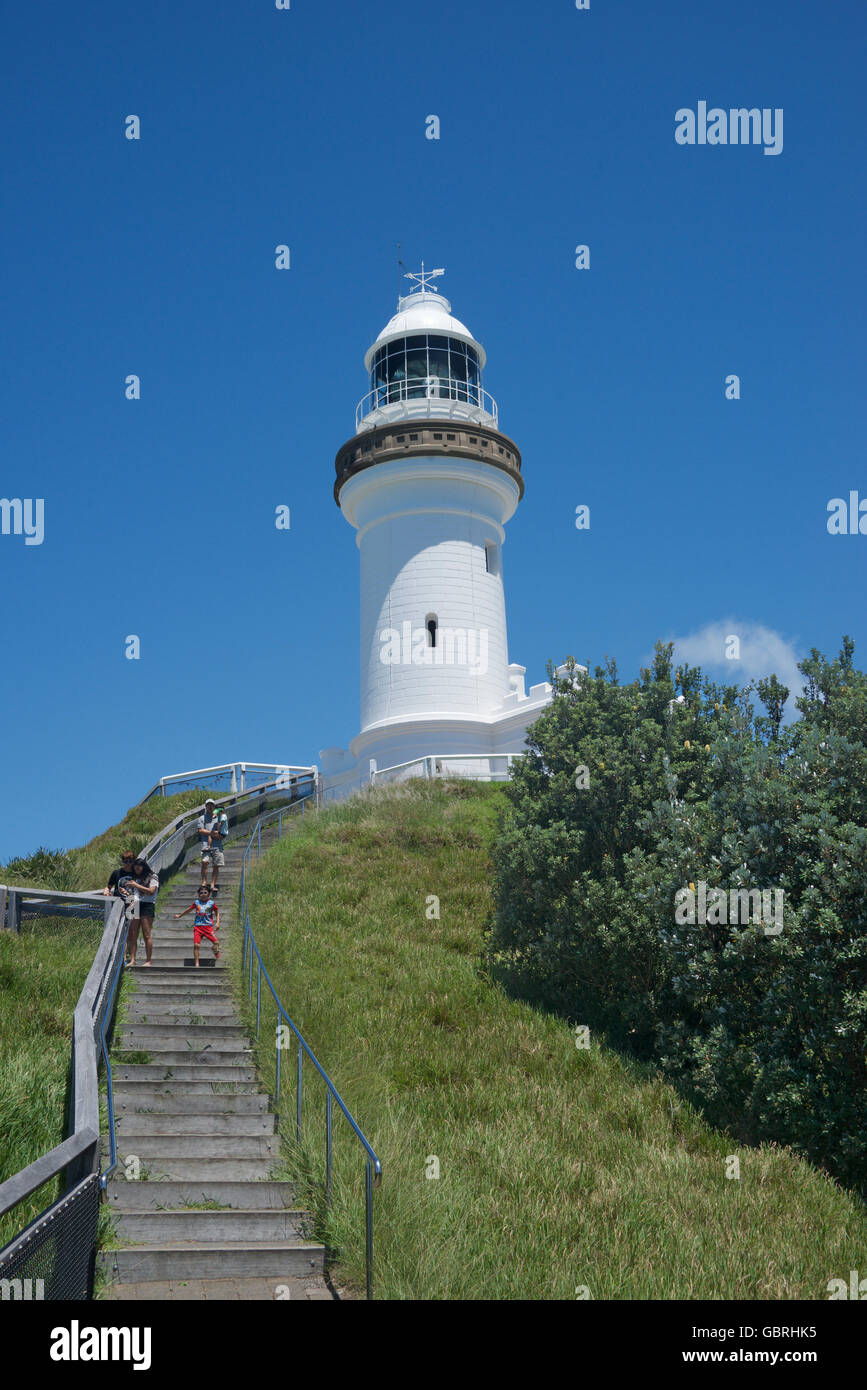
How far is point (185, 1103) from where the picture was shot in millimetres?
10922

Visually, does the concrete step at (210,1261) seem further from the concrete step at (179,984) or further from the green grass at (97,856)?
the green grass at (97,856)

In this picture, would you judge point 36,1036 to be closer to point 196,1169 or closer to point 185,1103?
point 185,1103

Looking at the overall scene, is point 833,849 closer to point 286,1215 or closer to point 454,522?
point 286,1215

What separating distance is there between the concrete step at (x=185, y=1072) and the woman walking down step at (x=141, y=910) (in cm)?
364

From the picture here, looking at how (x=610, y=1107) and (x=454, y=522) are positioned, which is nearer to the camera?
(x=610, y=1107)

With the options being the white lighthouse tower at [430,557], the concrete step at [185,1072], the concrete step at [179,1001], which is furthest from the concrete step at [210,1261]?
the white lighthouse tower at [430,557]

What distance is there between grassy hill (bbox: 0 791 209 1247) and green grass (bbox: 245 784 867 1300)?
2.13 meters

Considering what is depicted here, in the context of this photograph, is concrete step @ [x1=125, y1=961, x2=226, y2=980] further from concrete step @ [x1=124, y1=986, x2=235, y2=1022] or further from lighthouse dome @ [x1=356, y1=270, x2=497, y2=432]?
lighthouse dome @ [x1=356, y1=270, x2=497, y2=432]

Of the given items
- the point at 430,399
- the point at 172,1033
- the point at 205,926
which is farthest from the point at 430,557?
the point at 172,1033

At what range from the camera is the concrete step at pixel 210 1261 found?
7.92 metres

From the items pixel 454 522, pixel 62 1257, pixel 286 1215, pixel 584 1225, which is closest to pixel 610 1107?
Answer: pixel 584 1225

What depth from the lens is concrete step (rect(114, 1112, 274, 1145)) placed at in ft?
34.2
